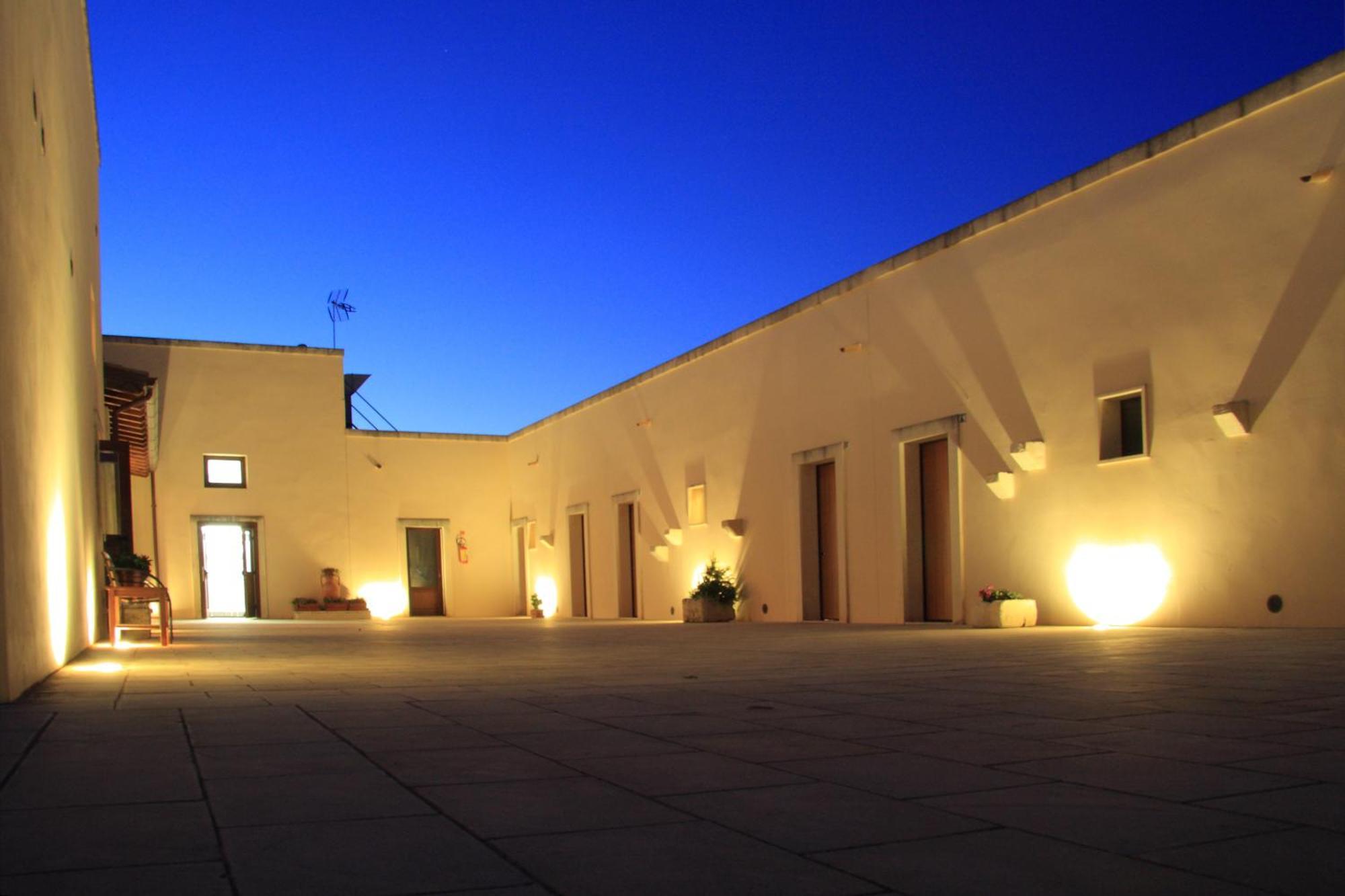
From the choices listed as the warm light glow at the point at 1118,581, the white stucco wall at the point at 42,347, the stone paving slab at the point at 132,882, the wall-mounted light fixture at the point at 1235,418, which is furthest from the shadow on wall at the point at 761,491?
the stone paving slab at the point at 132,882

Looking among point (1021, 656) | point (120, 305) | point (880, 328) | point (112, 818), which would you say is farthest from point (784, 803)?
point (120, 305)

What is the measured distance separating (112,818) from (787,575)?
1350 centimetres

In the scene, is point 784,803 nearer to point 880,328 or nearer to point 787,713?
point 787,713

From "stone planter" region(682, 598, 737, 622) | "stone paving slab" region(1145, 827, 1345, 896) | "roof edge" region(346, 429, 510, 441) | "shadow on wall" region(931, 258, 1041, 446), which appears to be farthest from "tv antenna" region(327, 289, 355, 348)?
"stone paving slab" region(1145, 827, 1345, 896)

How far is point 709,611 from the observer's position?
16.4m

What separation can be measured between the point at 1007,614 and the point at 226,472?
17090mm

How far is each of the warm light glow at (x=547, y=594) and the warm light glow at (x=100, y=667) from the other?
16263mm

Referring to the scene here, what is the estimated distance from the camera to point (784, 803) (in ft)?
8.01

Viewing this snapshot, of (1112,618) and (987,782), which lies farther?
(1112,618)

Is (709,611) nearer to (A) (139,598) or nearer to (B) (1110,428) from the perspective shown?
(B) (1110,428)

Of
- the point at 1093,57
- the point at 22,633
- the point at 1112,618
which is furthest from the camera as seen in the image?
the point at 1093,57

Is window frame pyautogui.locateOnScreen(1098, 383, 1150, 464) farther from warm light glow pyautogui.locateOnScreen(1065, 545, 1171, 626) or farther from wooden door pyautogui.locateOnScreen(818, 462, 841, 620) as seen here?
wooden door pyautogui.locateOnScreen(818, 462, 841, 620)

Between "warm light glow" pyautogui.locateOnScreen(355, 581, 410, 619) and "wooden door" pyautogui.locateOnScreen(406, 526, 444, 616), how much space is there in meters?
0.40

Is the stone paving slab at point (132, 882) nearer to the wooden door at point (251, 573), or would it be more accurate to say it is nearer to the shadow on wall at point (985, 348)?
the shadow on wall at point (985, 348)
